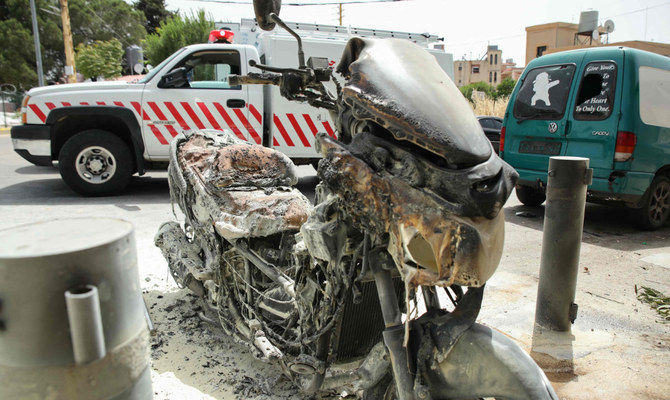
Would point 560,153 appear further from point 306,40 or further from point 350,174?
point 350,174

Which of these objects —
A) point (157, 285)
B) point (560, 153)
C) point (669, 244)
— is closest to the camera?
point (157, 285)

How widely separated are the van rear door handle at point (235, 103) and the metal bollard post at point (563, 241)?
4.98 meters

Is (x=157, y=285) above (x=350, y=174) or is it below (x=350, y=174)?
below

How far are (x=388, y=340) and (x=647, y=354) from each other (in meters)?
2.45

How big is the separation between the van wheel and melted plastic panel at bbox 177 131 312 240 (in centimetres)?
530

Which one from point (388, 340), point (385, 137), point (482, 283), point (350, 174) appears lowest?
point (388, 340)

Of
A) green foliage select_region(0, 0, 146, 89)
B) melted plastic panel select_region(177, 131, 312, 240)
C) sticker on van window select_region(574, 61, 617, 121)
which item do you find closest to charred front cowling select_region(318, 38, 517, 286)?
melted plastic panel select_region(177, 131, 312, 240)

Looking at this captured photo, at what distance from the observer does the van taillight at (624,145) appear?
5828 mm

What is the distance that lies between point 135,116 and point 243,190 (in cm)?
474

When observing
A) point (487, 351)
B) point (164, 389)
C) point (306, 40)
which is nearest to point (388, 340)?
point (487, 351)

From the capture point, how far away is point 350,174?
1540 millimetres

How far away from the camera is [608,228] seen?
648cm

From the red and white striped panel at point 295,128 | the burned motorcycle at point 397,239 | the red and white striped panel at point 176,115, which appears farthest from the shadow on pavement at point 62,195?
the burned motorcycle at point 397,239

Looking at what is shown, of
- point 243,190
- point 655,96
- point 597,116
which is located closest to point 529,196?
point 597,116
